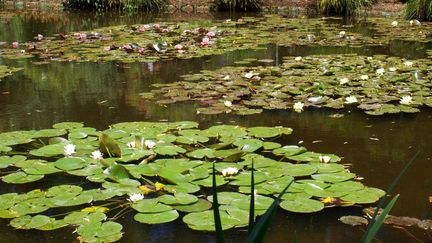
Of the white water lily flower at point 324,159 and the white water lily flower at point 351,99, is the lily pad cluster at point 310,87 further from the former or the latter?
the white water lily flower at point 324,159

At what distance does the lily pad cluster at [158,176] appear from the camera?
5.69 feet

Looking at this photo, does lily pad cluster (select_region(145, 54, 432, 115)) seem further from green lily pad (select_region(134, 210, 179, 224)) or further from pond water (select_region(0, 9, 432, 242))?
green lily pad (select_region(134, 210, 179, 224))

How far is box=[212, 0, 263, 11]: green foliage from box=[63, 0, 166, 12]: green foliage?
1.25m

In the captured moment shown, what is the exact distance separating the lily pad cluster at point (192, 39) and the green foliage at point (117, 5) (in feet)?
9.33

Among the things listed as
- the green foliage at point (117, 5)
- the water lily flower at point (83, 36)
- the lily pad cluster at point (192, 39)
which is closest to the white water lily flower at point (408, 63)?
the lily pad cluster at point (192, 39)

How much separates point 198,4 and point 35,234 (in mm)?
9147

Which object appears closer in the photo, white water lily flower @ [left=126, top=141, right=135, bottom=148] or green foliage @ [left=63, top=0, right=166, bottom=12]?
white water lily flower @ [left=126, top=141, right=135, bottom=148]

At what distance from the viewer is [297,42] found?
5668 millimetres

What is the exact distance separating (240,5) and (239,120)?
23.9 feet

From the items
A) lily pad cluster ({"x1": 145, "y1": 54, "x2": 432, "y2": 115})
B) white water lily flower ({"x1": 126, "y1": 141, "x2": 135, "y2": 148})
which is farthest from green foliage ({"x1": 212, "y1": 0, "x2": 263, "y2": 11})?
white water lily flower ({"x1": 126, "y1": 141, "x2": 135, "y2": 148})

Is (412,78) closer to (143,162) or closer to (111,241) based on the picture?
(143,162)

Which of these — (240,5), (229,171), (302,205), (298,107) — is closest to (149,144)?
(229,171)

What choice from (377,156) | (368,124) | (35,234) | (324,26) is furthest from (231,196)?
(324,26)

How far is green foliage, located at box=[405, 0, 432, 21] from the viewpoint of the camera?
7.61 metres
